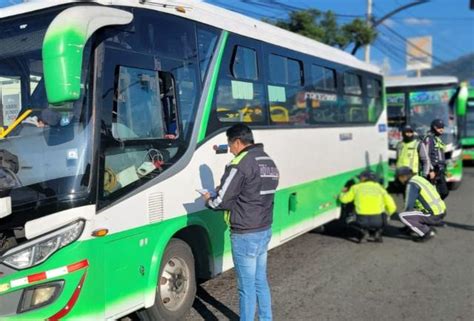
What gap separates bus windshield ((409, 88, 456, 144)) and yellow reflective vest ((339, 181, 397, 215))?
682 cm

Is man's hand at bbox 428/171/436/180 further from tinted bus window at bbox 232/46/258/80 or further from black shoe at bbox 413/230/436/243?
tinted bus window at bbox 232/46/258/80

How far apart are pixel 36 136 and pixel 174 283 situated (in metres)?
1.92

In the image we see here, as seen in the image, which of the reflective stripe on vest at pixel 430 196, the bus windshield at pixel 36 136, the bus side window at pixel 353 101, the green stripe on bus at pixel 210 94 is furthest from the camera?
the bus side window at pixel 353 101

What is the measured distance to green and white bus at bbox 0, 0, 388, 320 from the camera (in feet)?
11.9

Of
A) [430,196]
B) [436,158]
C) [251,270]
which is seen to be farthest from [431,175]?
[251,270]

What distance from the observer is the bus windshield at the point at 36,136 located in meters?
3.75

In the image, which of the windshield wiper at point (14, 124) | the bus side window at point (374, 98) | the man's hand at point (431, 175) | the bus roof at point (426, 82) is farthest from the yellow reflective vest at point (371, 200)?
the bus roof at point (426, 82)

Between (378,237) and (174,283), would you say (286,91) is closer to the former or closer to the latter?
(378,237)

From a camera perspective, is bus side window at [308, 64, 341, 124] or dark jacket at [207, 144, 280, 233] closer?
dark jacket at [207, 144, 280, 233]

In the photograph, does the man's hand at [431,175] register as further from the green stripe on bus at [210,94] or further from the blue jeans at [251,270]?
the blue jeans at [251,270]

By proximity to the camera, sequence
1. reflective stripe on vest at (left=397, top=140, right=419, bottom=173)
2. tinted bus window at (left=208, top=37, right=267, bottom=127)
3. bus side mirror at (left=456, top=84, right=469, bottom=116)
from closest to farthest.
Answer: tinted bus window at (left=208, top=37, right=267, bottom=127) < reflective stripe on vest at (left=397, top=140, right=419, bottom=173) < bus side mirror at (left=456, top=84, right=469, bottom=116)

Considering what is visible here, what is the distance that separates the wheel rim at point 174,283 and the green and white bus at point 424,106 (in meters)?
10.7

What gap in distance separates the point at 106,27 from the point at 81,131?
0.85m

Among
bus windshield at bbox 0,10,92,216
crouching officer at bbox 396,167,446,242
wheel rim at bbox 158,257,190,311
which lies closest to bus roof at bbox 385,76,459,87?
crouching officer at bbox 396,167,446,242
